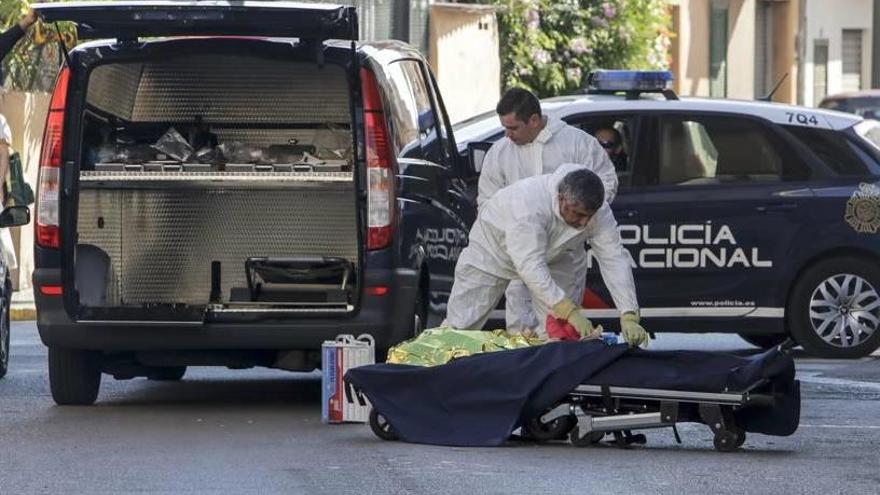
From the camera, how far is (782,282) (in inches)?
604

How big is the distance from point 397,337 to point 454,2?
1937 cm

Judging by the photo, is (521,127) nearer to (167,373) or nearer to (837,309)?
(167,373)

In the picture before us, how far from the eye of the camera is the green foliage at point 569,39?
31047mm

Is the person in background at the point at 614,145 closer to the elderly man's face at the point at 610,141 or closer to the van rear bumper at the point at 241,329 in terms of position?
the elderly man's face at the point at 610,141

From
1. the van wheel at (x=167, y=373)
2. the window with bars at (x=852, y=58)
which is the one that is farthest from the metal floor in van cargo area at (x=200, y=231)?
the window with bars at (x=852, y=58)

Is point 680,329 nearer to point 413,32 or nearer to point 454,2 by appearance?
point 413,32

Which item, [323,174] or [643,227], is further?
[643,227]

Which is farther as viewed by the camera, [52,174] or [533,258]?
[52,174]

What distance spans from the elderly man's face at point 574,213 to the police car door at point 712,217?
14.1 ft

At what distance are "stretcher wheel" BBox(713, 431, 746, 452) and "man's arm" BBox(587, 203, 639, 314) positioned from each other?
0.86 metres

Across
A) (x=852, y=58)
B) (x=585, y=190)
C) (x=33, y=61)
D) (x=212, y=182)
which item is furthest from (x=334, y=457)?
(x=852, y=58)

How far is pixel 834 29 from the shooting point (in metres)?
45.0

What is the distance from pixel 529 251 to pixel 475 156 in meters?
3.21

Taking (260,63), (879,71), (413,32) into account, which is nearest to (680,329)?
(260,63)
